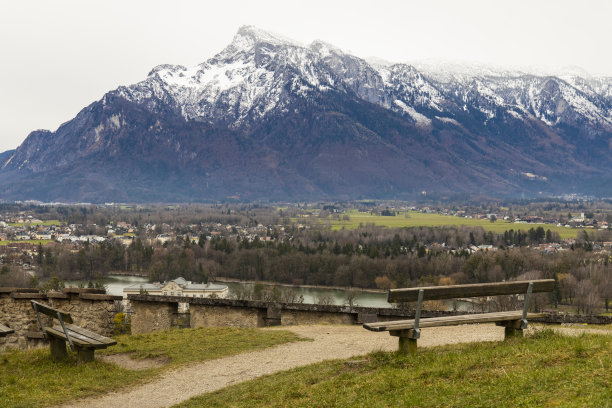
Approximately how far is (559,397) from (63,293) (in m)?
15.6

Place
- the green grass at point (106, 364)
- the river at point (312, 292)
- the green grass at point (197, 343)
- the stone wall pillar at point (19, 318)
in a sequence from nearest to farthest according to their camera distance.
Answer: the green grass at point (106, 364)
the green grass at point (197, 343)
the stone wall pillar at point (19, 318)
the river at point (312, 292)

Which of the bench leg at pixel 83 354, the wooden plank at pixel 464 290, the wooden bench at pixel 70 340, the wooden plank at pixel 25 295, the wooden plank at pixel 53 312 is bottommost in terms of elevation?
the bench leg at pixel 83 354

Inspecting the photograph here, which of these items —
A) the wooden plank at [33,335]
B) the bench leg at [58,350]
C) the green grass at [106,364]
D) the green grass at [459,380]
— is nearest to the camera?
the green grass at [459,380]

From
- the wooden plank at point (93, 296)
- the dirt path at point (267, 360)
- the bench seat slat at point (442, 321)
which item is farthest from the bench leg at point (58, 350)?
the bench seat slat at point (442, 321)

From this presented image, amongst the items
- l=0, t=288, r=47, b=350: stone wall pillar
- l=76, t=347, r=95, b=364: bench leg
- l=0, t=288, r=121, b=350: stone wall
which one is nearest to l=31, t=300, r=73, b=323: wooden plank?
l=76, t=347, r=95, b=364: bench leg

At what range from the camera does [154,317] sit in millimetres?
21750

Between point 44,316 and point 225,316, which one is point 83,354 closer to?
point 44,316

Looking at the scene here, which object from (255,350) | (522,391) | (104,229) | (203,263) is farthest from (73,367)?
(104,229)

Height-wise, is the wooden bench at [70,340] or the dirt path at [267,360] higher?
the wooden bench at [70,340]

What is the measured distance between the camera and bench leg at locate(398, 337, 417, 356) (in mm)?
11898

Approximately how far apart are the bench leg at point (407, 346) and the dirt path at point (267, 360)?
Result: 62.9 inches

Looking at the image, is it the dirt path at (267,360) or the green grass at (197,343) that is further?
the green grass at (197,343)

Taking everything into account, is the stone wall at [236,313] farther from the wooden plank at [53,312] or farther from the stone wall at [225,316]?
the wooden plank at [53,312]

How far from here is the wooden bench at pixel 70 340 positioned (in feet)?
44.8
